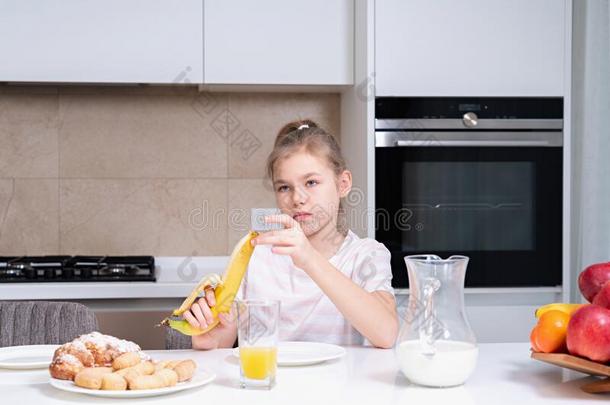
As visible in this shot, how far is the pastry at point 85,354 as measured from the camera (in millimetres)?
1201

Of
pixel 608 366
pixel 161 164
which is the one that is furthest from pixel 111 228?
pixel 608 366

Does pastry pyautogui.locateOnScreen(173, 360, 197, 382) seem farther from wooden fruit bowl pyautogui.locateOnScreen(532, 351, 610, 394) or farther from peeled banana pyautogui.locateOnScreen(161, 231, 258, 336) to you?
wooden fruit bowl pyautogui.locateOnScreen(532, 351, 610, 394)

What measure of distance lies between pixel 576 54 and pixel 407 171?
2.45 ft

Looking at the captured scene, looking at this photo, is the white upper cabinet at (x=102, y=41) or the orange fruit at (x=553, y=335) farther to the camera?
the white upper cabinet at (x=102, y=41)

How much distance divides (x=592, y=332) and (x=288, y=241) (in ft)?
1.69

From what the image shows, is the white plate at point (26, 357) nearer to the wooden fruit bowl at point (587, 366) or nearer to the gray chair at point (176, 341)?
the gray chair at point (176, 341)

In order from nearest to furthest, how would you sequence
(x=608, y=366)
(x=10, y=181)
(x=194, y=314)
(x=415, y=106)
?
(x=608, y=366) < (x=194, y=314) < (x=415, y=106) < (x=10, y=181)

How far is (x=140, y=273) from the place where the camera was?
271 centimetres

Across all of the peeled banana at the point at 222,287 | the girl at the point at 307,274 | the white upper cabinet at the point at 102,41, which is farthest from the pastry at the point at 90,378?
the white upper cabinet at the point at 102,41

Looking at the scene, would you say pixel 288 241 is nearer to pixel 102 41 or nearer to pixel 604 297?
pixel 604 297

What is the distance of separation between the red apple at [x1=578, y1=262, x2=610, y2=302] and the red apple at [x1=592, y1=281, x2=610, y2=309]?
0.31ft

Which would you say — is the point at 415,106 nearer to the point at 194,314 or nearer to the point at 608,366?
the point at 194,314

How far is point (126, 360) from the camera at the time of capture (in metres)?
1.21

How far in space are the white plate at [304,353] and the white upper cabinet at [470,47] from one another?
1.38 metres
